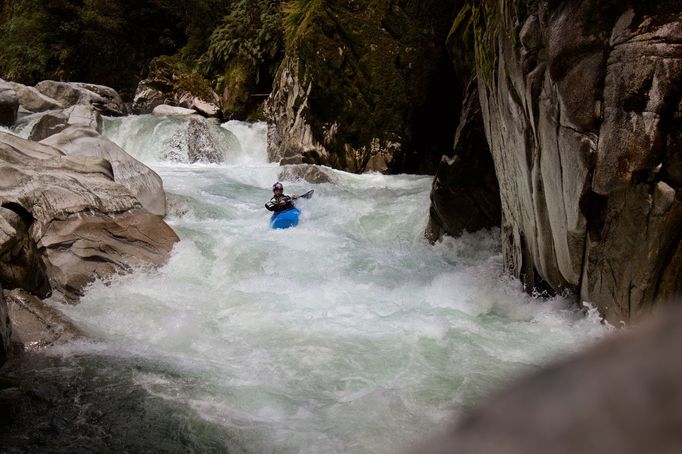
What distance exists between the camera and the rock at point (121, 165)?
346 inches

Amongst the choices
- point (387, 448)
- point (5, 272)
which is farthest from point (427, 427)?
point (5, 272)

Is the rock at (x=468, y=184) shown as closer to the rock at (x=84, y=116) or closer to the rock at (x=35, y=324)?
the rock at (x=35, y=324)

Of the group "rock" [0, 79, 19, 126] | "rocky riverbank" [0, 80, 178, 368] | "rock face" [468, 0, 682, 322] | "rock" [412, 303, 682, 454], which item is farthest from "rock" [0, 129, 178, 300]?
"rock" [0, 79, 19, 126]

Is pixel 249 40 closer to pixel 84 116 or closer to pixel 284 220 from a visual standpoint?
pixel 84 116

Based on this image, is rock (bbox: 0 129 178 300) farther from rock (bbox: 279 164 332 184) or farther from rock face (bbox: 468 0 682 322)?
rock (bbox: 279 164 332 184)

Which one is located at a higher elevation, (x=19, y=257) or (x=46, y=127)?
(x=46, y=127)

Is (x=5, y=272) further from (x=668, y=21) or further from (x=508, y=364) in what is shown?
(x=668, y=21)

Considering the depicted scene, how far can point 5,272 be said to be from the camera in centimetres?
502

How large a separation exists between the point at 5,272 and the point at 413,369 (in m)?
3.67

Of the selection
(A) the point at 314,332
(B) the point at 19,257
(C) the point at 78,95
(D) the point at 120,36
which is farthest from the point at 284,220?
(D) the point at 120,36

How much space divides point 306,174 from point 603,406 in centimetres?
1264

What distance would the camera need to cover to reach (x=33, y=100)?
16.6 m

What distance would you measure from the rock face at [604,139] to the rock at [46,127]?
432 inches

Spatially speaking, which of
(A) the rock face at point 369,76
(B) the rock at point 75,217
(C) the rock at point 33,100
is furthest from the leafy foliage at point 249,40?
(B) the rock at point 75,217
